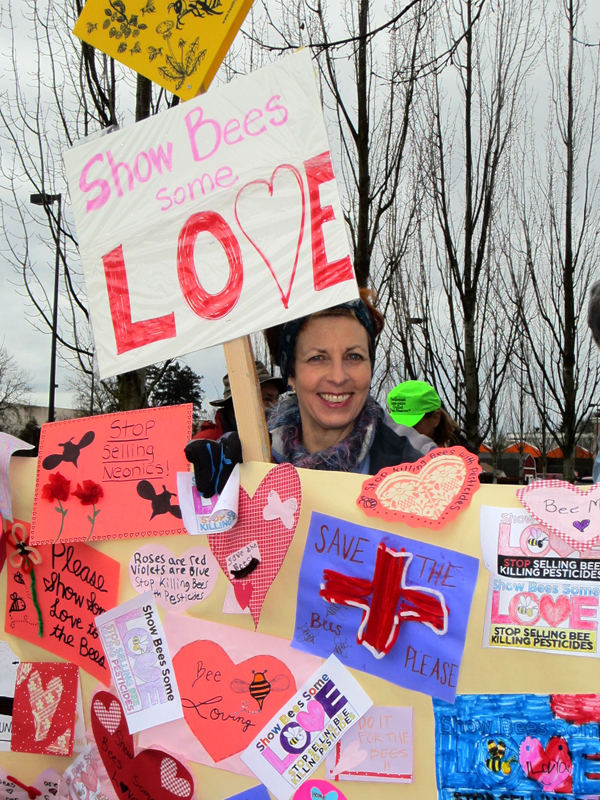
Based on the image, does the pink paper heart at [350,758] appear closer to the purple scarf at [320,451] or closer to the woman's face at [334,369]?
the purple scarf at [320,451]

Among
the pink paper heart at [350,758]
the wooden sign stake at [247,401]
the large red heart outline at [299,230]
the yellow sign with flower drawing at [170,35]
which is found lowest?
the pink paper heart at [350,758]

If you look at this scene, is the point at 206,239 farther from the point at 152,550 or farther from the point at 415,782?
the point at 415,782

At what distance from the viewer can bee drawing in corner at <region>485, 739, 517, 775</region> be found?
119cm

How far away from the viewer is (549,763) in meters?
1.18


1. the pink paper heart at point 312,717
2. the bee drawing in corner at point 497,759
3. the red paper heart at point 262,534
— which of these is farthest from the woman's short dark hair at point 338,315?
the bee drawing in corner at point 497,759

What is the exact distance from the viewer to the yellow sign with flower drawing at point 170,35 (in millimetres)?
1507

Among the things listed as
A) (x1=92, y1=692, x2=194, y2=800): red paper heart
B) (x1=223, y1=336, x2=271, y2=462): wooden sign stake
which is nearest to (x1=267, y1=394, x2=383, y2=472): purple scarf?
(x1=223, y1=336, x2=271, y2=462): wooden sign stake

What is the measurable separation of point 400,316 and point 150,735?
8.60 meters

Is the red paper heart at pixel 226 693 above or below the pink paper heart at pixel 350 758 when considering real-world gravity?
above

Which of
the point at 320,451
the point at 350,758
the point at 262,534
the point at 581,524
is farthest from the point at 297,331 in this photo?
the point at 350,758

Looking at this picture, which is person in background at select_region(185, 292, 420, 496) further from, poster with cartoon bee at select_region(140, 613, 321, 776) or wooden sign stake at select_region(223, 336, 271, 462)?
poster with cartoon bee at select_region(140, 613, 321, 776)

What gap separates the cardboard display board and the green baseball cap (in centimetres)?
243

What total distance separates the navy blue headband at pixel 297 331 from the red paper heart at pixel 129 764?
3.16 ft

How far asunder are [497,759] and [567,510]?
0.47 meters
